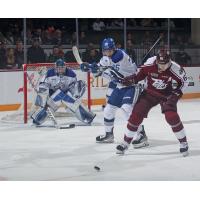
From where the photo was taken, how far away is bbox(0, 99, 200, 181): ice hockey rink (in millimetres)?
4215

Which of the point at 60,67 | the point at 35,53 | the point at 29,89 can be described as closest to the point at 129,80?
the point at 60,67

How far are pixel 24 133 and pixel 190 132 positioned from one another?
6.13 ft

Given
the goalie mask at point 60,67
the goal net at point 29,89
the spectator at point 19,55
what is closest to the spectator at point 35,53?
the spectator at point 19,55

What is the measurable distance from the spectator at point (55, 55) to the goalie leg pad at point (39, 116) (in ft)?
8.12

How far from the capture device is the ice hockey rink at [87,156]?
13.8 feet

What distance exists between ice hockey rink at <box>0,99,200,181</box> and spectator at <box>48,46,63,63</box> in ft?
7.68

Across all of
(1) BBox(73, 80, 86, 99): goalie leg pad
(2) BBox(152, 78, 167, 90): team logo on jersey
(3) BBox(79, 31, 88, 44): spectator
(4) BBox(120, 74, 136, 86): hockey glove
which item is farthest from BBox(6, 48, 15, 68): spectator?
(2) BBox(152, 78, 167, 90): team logo on jersey

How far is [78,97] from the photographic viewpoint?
701cm

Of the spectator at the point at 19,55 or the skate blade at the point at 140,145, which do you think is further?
the spectator at the point at 19,55

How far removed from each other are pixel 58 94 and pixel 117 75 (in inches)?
66.0

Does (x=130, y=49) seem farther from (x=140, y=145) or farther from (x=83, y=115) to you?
(x=140, y=145)

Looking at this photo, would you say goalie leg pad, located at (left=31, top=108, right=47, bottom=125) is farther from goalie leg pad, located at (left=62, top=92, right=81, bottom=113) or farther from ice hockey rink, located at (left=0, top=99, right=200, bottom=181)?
goalie leg pad, located at (left=62, top=92, right=81, bottom=113)

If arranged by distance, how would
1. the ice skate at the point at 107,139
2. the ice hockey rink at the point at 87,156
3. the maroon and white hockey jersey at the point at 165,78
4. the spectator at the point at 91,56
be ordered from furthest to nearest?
the spectator at the point at 91,56, the ice skate at the point at 107,139, the maroon and white hockey jersey at the point at 165,78, the ice hockey rink at the point at 87,156

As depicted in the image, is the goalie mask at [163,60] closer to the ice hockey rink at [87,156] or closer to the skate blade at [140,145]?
the ice hockey rink at [87,156]
